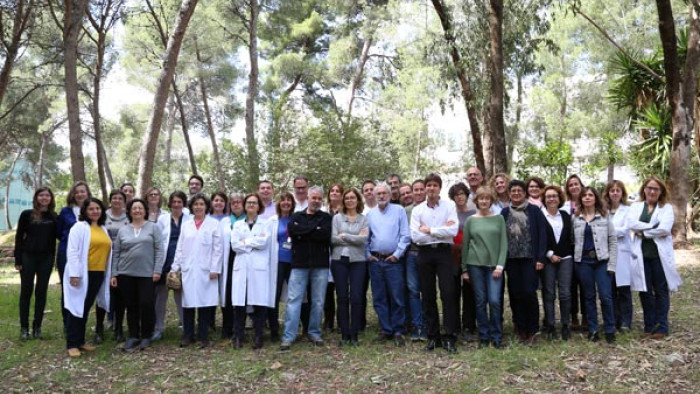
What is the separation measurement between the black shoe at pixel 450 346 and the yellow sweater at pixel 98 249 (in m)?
3.68

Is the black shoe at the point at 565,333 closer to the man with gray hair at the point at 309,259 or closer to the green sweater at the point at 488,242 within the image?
the green sweater at the point at 488,242

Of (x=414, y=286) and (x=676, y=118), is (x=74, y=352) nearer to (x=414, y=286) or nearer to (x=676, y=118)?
(x=414, y=286)

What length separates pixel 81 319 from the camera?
246 inches

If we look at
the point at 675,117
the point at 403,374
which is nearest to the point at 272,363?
the point at 403,374

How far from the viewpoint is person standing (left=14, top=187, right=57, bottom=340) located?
6668mm

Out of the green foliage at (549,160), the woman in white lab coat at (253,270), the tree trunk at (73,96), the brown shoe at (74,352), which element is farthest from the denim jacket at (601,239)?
the green foliage at (549,160)

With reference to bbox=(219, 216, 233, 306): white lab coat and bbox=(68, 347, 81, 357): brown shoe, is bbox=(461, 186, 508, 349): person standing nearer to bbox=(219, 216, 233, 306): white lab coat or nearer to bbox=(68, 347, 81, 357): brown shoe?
bbox=(219, 216, 233, 306): white lab coat

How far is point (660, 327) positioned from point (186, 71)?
76.6 ft

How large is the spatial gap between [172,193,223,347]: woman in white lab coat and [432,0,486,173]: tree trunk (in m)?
6.63

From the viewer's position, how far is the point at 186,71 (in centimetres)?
2597

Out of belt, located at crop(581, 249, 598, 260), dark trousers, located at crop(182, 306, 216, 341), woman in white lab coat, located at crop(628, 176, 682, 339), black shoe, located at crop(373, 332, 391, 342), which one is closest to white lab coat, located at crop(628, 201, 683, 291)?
woman in white lab coat, located at crop(628, 176, 682, 339)

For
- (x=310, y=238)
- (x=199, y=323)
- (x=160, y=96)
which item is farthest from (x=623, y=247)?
(x=160, y=96)

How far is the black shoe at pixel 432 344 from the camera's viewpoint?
19.7 ft

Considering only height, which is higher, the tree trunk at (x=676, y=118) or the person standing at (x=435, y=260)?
the tree trunk at (x=676, y=118)
